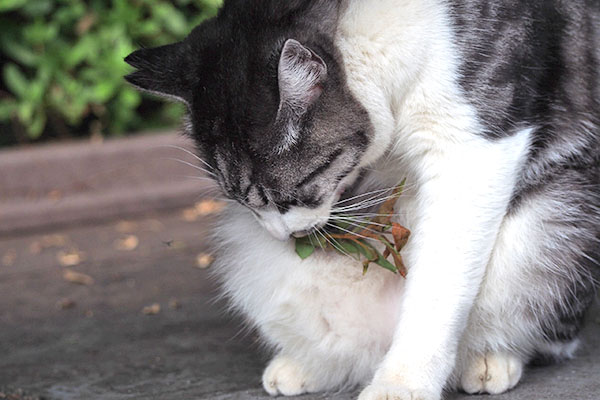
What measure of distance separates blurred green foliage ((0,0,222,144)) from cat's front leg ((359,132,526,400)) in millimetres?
2570

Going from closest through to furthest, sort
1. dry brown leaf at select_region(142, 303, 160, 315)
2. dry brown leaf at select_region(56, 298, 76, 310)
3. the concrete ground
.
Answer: the concrete ground → dry brown leaf at select_region(142, 303, 160, 315) → dry brown leaf at select_region(56, 298, 76, 310)

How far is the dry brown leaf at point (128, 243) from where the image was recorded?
3.71 metres

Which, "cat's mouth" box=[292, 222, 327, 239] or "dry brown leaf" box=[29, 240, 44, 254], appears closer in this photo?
"cat's mouth" box=[292, 222, 327, 239]

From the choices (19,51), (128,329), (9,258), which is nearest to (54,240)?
(9,258)

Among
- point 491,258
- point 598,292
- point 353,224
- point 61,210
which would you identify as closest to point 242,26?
point 353,224

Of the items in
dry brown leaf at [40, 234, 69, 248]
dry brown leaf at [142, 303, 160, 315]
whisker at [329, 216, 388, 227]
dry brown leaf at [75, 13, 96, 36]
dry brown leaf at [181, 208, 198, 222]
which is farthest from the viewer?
dry brown leaf at [75, 13, 96, 36]

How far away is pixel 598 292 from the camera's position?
2182mm

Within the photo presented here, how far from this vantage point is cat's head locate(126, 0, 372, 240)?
70.9 inches

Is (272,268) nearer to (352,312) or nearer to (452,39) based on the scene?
(352,312)

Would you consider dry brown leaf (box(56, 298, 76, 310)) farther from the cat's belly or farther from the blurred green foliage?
the blurred green foliage

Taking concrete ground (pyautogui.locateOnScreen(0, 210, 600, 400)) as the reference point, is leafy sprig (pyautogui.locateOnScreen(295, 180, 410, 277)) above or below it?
above

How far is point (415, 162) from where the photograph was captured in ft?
6.32

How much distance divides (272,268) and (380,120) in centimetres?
48

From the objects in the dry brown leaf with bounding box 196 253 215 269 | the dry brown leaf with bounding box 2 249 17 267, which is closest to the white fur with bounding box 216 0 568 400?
the dry brown leaf with bounding box 196 253 215 269
